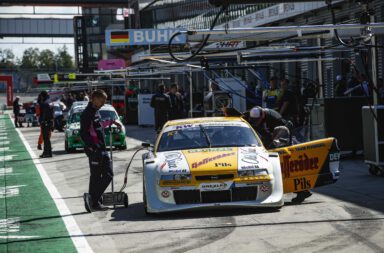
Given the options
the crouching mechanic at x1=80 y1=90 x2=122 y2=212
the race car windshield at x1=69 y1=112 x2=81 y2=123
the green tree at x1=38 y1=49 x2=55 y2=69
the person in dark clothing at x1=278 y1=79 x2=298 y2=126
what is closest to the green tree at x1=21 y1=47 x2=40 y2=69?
the green tree at x1=38 y1=49 x2=55 y2=69

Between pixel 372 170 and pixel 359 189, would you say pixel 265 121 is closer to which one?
pixel 359 189

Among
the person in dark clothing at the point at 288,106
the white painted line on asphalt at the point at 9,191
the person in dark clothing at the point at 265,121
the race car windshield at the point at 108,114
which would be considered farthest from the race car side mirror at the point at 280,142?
the race car windshield at the point at 108,114

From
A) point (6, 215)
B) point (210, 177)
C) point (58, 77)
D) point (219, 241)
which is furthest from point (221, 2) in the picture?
point (58, 77)

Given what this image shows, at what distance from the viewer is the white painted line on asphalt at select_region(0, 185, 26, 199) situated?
1568 centimetres

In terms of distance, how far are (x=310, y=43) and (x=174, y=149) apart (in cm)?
2489

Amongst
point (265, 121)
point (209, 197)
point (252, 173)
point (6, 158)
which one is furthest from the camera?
point (6, 158)

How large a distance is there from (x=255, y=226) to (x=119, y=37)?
15.0 m

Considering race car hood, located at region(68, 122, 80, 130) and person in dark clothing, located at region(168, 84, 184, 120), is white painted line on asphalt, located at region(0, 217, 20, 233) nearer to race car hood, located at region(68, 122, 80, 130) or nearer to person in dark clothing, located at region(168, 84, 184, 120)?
person in dark clothing, located at region(168, 84, 184, 120)

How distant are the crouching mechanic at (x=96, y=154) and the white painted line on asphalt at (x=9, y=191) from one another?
121 inches

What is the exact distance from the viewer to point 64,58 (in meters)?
186

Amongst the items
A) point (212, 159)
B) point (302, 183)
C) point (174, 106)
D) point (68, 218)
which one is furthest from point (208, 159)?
point (174, 106)

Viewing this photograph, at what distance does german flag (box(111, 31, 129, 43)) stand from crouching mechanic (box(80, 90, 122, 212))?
10.8 m

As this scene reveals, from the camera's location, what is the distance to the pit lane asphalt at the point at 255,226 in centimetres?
912

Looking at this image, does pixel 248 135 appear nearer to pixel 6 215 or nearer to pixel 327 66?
pixel 6 215
